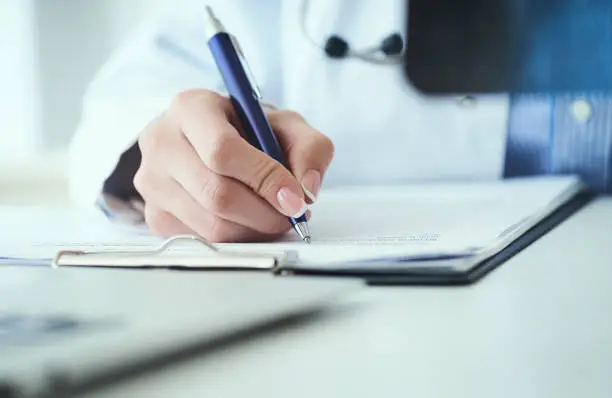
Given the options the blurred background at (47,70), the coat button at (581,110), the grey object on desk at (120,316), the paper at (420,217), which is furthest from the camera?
the blurred background at (47,70)

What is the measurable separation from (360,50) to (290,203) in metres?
0.28

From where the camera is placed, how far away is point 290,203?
0.87 ft

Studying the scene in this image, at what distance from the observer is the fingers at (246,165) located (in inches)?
10.4

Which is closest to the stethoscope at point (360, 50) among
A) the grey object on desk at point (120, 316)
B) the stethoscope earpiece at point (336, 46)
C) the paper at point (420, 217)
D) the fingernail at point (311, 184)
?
the stethoscope earpiece at point (336, 46)

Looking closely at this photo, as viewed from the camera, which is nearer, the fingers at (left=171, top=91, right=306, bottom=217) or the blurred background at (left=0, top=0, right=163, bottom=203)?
the fingers at (left=171, top=91, right=306, bottom=217)

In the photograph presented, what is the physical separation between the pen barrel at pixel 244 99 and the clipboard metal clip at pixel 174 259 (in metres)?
0.09

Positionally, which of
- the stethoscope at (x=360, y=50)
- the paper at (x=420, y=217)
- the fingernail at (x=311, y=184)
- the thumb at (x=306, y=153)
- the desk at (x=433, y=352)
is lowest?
the desk at (x=433, y=352)

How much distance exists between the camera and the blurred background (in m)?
0.83

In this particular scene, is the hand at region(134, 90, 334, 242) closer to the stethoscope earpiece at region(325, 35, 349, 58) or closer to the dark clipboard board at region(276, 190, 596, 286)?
the dark clipboard board at region(276, 190, 596, 286)

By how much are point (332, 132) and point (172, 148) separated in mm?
229

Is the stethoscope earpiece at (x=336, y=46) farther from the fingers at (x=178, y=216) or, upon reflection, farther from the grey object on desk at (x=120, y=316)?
the grey object on desk at (x=120, y=316)

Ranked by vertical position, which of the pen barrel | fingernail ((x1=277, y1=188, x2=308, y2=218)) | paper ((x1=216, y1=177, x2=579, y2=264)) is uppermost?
the pen barrel

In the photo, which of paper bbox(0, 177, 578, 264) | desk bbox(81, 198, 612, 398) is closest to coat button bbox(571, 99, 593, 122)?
paper bbox(0, 177, 578, 264)

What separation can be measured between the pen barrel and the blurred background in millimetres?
580
